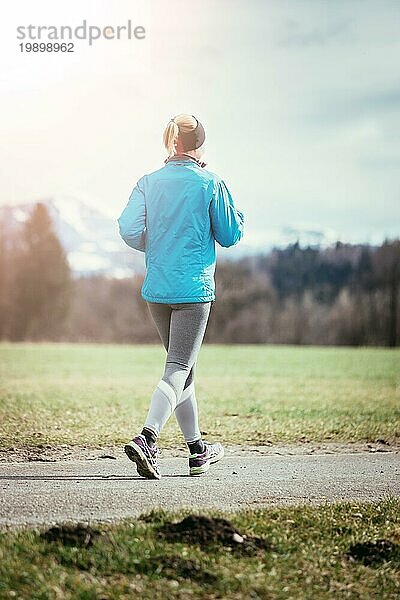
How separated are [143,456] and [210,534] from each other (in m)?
0.72

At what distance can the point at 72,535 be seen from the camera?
9.48 ft

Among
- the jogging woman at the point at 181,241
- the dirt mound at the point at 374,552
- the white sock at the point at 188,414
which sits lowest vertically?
the dirt mound at the point at 374,552

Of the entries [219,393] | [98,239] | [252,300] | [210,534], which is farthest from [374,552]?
[252,300]

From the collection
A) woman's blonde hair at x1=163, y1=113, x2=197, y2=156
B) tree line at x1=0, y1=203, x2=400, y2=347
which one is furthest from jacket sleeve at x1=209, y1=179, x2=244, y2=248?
tree line at x1=0, y1=203, x2=400, y2=347

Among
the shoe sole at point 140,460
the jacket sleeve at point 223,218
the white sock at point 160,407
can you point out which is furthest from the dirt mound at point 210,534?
the jacket sleeve at point 223,218

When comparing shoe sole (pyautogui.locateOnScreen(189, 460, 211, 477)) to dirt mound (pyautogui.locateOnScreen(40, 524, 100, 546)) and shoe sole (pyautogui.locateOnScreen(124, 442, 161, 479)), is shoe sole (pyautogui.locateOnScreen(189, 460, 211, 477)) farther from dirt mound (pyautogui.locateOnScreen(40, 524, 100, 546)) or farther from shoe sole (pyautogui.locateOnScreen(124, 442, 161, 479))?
dirt mound (pyautogui.locateOnScreen(40, 524, 100, 546))

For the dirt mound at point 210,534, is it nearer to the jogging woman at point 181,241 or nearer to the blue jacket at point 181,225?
the jogging woman at point 181,241

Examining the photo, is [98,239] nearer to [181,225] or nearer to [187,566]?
[181,225]

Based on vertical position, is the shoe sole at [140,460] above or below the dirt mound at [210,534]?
above

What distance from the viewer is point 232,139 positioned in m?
7.05

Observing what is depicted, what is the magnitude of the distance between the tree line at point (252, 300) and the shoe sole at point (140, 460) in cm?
551

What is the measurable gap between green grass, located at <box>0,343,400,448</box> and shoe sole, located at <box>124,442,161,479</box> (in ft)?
4.37

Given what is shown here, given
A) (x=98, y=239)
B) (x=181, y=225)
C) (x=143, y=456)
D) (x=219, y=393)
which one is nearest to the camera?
(x=143, y=456)

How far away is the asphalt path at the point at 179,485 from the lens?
3.31 metres
